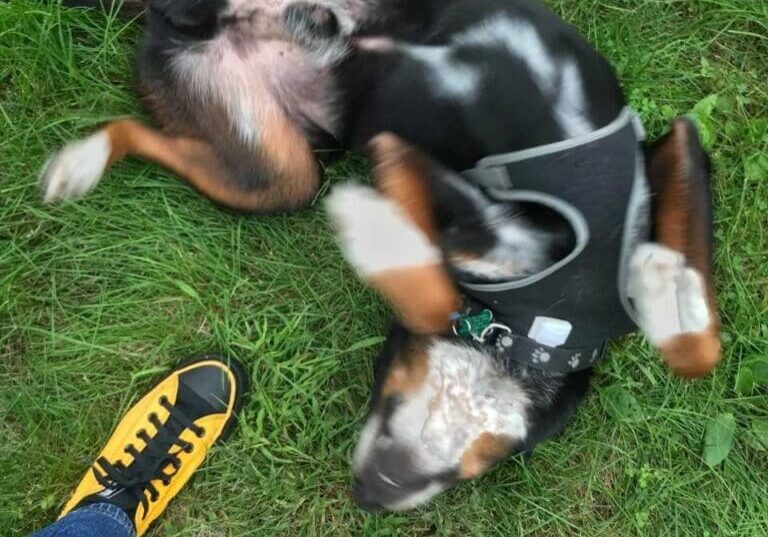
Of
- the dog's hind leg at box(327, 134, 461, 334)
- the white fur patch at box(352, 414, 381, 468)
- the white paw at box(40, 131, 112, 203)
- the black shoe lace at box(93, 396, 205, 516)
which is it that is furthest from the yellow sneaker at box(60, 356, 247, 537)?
the dog's hind leg at box(327, 134, 461, 334)

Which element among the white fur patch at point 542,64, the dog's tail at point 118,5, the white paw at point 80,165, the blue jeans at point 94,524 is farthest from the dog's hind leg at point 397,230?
the blue jeans at point 94,524

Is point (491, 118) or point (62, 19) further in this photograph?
point (62, 19)

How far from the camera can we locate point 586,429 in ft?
9.05

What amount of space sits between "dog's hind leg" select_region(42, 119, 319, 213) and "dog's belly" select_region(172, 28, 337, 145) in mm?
79

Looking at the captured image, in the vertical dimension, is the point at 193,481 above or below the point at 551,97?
below

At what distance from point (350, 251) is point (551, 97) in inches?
27.8

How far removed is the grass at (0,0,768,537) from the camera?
8.55ft

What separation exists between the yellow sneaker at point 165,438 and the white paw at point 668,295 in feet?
4.41

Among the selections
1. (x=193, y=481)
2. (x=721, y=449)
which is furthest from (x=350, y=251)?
(x=721, y=449)

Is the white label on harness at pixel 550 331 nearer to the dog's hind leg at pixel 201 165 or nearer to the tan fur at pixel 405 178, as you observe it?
the tan fur at pixel 405 178

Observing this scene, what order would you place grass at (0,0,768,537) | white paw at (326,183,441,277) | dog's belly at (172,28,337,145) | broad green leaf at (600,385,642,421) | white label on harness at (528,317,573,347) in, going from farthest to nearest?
broad green leaf at (600,385,642,421)
grass at (0,0,768,537)
dog's belly at (172,28,337,145)
white label on harness at (528,317,573,347)
white paw at (326,183,441,277)

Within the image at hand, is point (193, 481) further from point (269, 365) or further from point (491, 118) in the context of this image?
point (491, 118)

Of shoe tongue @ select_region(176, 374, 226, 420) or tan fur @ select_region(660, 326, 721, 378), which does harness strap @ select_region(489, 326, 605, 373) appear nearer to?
tan fur @ select_region(660, 326, 721, 378)

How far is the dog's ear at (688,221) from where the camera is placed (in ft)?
7.12
